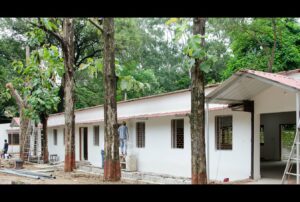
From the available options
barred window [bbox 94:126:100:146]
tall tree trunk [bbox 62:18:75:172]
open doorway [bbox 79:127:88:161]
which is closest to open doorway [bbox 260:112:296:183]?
barred window [bbox 94:126:100:146]

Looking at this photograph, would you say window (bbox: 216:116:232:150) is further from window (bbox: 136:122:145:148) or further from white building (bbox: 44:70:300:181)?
→ window (bbox: 136:122:145:148)

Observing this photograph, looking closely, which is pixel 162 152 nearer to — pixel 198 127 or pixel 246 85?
pixel 246 85

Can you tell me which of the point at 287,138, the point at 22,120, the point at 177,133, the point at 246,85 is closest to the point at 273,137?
the point at 287,138

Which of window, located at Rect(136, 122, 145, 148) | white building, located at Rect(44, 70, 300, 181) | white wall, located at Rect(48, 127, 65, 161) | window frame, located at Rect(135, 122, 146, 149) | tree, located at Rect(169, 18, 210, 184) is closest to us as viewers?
tree, located at Rect(169, 18, 210, 184)

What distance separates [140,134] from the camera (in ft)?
58.9

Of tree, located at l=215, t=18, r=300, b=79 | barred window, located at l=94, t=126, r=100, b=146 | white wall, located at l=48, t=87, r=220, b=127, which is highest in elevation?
tree, located at l=215, t=18, r=300, b=79

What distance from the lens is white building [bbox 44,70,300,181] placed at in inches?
435

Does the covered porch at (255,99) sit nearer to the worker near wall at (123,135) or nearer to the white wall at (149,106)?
the white wall at (149,106)

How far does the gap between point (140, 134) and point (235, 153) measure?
240 inches

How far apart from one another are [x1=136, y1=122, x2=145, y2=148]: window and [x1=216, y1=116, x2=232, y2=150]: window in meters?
4.89
